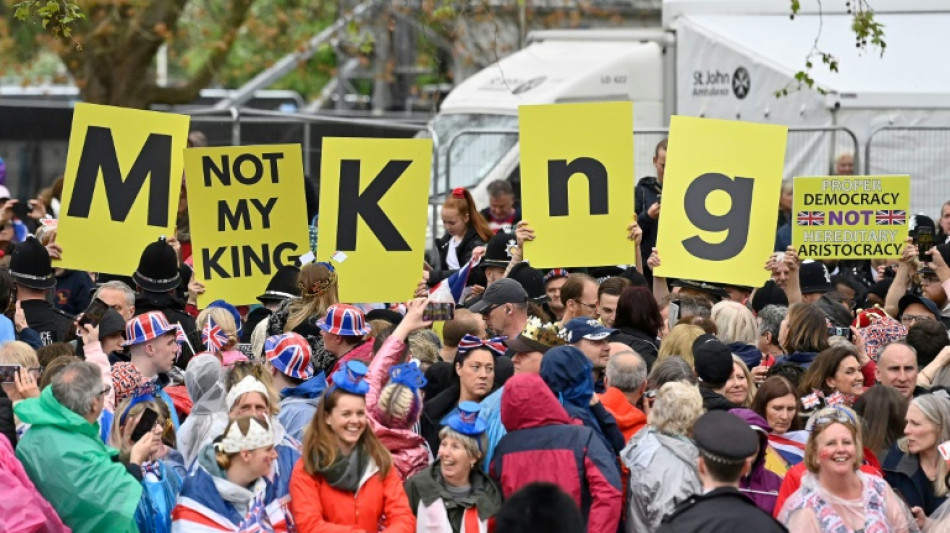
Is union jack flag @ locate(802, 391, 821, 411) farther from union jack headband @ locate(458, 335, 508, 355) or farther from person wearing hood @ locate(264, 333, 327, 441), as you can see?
person wearing hood @ locate(264, 333, 327, 441)

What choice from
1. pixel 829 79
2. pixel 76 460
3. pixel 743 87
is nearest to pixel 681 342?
pixel 76 460

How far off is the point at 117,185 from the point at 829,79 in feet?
29.3

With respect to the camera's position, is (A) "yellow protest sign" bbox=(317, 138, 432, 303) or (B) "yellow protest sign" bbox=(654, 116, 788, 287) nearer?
(A) "yellow protest sign" bbox=(317, 138, 432, 303)

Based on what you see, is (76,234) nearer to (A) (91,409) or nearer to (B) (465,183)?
(A) (91,409)

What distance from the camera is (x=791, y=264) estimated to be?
12.0 meters

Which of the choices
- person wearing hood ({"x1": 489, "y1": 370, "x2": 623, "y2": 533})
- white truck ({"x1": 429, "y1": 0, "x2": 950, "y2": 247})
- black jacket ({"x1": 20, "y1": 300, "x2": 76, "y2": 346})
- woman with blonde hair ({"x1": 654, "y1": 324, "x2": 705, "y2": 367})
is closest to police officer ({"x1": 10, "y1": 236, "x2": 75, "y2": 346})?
black jacket ({"x1": 20, "y1": 300, "x2": 76, "y2": 346})

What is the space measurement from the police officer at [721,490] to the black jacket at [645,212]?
6028mm

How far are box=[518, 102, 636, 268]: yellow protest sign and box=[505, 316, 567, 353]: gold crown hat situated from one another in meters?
2.56

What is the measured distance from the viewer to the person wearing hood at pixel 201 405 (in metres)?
8.48

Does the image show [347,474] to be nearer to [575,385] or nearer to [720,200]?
[575,385]

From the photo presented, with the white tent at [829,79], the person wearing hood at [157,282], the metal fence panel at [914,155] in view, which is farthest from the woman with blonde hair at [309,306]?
the white tent at [829,79]

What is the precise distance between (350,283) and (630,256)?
1899 mm

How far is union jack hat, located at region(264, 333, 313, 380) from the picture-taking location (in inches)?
350

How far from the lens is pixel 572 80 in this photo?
784 inches
